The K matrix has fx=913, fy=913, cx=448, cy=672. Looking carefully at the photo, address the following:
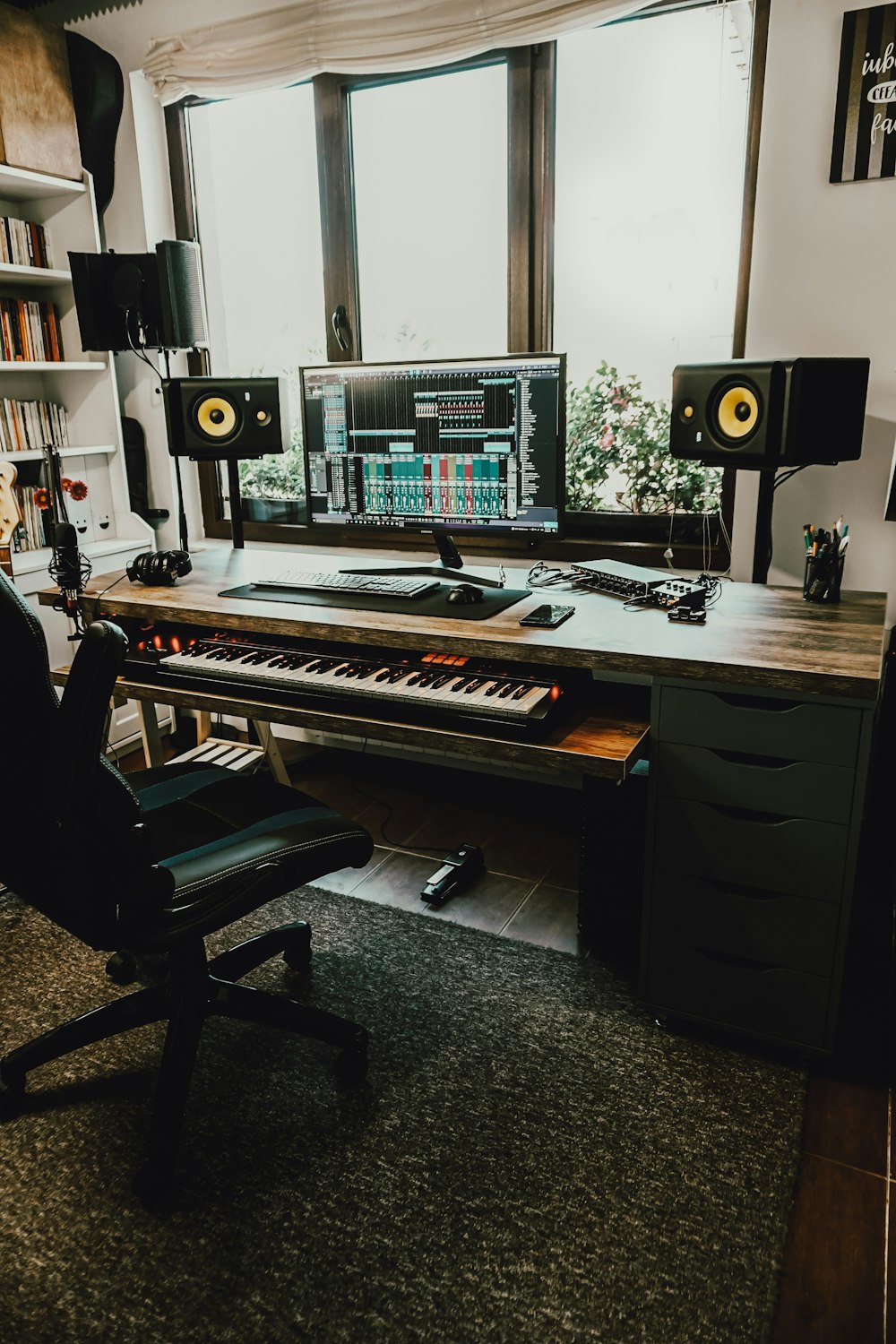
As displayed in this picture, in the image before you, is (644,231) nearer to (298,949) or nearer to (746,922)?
(746,922)

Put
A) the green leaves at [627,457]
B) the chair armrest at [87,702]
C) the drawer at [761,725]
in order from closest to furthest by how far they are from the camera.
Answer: the chair armrest at [87,702] < the drawer at [761,725] < the green leaves at [627,457]

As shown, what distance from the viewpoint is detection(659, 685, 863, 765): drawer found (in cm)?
152

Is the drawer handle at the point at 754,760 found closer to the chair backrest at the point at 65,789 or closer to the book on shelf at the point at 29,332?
the chair backrest at the point at 65,789

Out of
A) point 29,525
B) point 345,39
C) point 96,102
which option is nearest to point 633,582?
point 345,39

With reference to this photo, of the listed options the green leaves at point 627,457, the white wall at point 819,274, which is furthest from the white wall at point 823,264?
the green leaves at point 627,457

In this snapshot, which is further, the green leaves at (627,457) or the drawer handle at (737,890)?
the green leaves at (627,457)

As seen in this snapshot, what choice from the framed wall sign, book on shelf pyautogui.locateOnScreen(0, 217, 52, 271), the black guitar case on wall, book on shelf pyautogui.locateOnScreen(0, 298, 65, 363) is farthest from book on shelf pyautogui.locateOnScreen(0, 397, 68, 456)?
the framed wall sign

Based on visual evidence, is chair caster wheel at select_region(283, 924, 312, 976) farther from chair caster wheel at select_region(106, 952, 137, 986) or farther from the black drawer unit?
the black drawer unit

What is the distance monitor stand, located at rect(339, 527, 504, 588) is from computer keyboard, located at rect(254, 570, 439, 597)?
4 centimetres

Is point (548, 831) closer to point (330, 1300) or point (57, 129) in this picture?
point (330, 1300)

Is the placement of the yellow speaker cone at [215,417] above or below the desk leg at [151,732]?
above

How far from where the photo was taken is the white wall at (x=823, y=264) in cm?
210

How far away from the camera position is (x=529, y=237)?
8.52 ft

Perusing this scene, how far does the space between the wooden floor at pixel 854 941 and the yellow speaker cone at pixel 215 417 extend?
1.16 m
